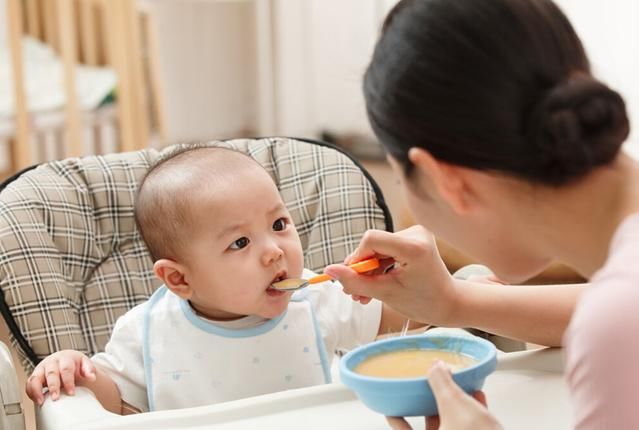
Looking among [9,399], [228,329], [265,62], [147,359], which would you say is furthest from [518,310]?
[265,62]

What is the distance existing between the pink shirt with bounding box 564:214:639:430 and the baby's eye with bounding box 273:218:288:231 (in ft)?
2.05

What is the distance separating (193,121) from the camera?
207 inches

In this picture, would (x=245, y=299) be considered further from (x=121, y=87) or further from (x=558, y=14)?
(x=121, y=87)

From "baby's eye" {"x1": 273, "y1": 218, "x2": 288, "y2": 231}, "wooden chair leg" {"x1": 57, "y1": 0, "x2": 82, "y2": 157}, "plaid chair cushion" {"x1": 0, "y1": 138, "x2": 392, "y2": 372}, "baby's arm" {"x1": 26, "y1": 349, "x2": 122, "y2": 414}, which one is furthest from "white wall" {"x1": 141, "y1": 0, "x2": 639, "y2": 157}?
"baby's arm" {"x1": 26, "y1": 349, "x2": 122, "y2": 414}

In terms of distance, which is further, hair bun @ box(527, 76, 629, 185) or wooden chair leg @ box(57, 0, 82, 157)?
wooden chair leg @ box(57, 0, 82, 157)

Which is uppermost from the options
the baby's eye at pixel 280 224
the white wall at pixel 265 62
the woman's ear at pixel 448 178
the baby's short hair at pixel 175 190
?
the woman's ear at pixel 448 178

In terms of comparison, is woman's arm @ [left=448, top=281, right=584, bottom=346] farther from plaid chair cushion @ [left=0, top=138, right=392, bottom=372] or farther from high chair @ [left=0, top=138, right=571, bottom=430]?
plaid chair cushion @ [left=0, top=138, right=392, bottom=372]

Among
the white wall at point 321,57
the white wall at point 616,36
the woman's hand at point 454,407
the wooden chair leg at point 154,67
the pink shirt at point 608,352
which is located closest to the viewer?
the pink shirt at point 608,352

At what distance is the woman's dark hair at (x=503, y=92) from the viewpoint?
0.87 m

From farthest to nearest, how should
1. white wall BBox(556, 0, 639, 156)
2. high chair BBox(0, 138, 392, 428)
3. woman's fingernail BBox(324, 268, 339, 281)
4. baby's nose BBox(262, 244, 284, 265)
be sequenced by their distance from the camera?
white wall BBox(556, 0, 639, 156), high chair BBox(0, 138, 392, 428), baby's nose BBox(262, 244, 284, 265), woman's fingernail BBox(324, 268, 339, 281)

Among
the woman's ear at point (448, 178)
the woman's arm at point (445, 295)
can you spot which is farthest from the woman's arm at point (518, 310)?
the woman's ear at point (448, 178)

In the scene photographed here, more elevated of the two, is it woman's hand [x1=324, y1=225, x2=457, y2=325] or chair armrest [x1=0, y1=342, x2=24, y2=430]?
woman's hand [x1=324, y1=225, x2=457, y2=325]

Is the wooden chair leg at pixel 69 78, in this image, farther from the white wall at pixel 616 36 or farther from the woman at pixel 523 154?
the woman at pixel 523 154

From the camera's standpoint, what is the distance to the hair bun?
2.84 feet
